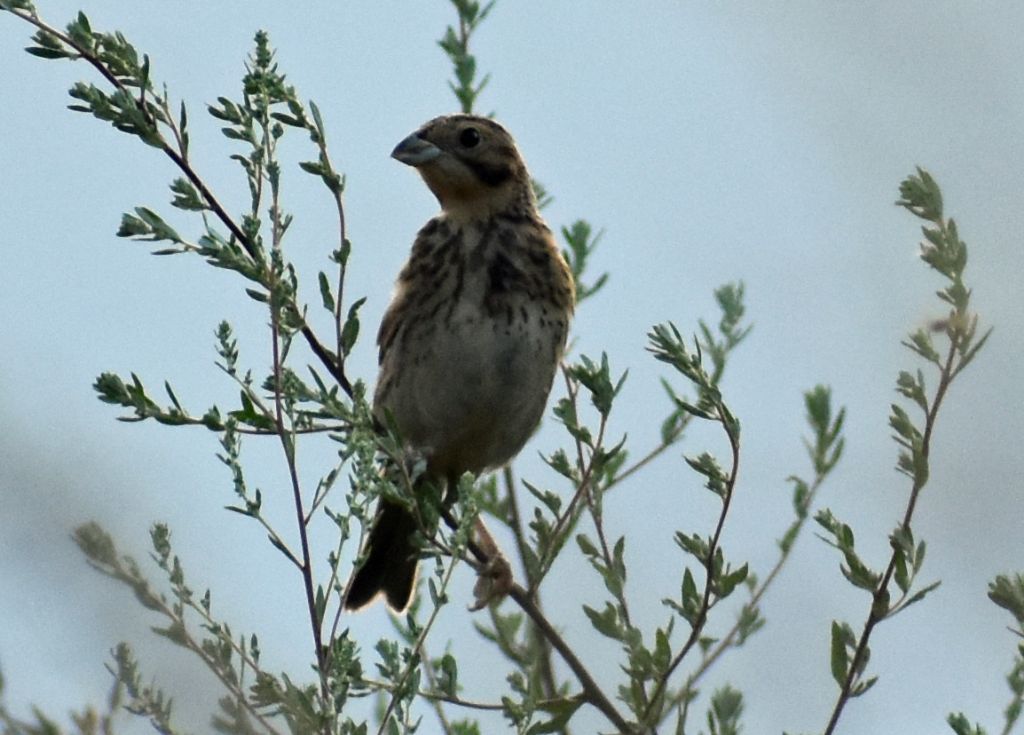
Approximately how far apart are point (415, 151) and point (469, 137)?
1.27 feet

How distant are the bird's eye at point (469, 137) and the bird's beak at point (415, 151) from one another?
0.16m

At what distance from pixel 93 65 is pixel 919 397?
1820 mm

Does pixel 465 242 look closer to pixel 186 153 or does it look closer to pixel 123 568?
pixel 186 153

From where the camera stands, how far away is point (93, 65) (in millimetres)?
3557

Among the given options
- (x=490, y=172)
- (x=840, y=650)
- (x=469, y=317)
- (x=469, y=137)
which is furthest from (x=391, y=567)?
(x=840, y=650)

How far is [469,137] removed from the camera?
6379 mm

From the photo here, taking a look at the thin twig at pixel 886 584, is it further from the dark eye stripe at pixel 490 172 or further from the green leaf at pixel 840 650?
the dark eye stripe at pixel 490 172

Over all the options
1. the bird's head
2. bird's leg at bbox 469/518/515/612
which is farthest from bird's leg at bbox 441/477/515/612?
the bird's head

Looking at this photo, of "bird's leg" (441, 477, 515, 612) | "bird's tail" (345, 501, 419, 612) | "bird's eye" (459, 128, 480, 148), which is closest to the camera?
"bird's leg" (441, 477, 515, 612)

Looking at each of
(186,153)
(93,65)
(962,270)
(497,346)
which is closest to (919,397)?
(962,270)

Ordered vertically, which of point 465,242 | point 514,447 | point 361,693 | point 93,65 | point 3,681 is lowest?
point 3,681

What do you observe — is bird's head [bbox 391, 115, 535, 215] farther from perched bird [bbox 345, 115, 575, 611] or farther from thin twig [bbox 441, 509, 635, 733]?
thin twig [bbox 441, 509, 635, 733]

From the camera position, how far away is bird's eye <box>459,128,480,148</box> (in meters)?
6.35

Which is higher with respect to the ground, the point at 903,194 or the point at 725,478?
the point at 903,194
